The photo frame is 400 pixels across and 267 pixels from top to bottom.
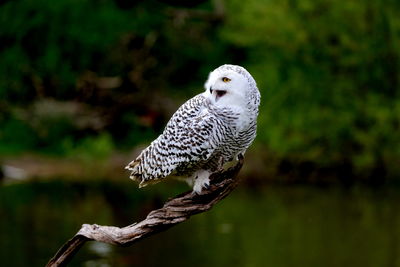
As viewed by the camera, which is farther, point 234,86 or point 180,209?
point 180,209

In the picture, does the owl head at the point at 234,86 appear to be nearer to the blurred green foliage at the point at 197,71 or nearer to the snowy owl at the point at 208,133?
the snowy owl at the point at 208,133

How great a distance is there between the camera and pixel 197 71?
17.4 m

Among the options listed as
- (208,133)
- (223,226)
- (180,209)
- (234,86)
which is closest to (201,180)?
(180,209)

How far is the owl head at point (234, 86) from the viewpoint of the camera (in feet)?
15.3

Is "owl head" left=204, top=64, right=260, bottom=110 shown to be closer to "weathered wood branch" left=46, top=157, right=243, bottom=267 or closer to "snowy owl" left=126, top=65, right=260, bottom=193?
"snowy owl" left=126, top=65, right=260, bottom=193

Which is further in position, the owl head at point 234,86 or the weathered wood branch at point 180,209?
the weathered wood branch at point 180,209

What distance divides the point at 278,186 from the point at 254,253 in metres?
3.41

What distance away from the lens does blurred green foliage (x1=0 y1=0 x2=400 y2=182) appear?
556 inches

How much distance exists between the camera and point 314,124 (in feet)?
47.1

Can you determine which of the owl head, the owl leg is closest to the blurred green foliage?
the owl leg

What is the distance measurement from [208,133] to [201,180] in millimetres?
284

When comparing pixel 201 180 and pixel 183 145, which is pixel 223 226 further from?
pixel 183 145

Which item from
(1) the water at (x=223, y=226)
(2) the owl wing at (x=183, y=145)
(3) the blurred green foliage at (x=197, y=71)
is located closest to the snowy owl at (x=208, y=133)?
(2) the owl wing at (x=183, y=145)

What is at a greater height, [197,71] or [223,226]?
[197,71]
